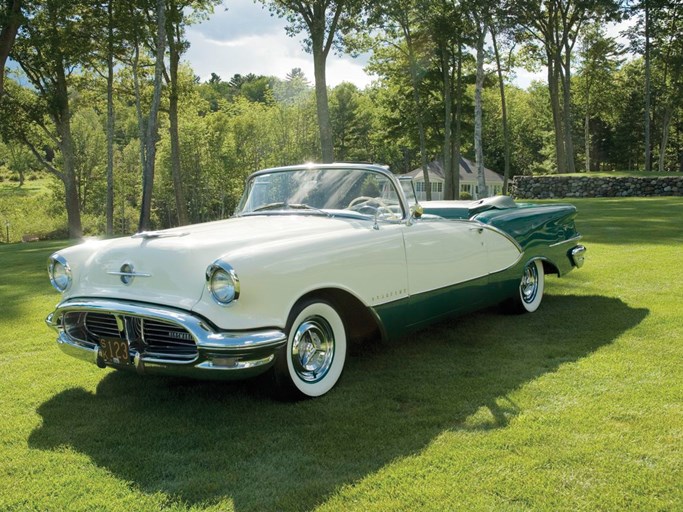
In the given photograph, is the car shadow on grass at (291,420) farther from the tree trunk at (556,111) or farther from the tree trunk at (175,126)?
the tree trunk at (556,111)

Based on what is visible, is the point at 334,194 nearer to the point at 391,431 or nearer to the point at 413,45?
the point at 391,431

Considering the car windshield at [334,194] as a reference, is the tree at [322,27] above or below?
above

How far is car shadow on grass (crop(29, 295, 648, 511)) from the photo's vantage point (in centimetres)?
285

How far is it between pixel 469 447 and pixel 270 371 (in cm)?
125

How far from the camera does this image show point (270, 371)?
3633mm

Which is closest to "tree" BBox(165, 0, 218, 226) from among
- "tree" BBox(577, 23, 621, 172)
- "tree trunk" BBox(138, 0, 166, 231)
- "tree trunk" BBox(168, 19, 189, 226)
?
"tree trunk" BBox(168, 19, 189, 226)

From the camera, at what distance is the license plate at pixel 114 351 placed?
354 cm

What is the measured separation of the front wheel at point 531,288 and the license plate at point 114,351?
388 centimetres

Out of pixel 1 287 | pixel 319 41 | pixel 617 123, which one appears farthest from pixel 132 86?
pixel 617 123

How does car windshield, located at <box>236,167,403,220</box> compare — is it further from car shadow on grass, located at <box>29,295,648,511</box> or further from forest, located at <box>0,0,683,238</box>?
forest, located at <box>0,0,683,238</box>

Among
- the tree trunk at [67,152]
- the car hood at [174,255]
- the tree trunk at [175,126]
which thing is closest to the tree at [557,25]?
the tree trunk at [175,126]

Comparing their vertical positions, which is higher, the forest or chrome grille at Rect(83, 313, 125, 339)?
the forest

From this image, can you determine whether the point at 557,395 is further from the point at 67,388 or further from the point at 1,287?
the point at 1,287

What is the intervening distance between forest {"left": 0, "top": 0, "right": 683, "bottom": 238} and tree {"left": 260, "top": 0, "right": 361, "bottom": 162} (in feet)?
0.16
